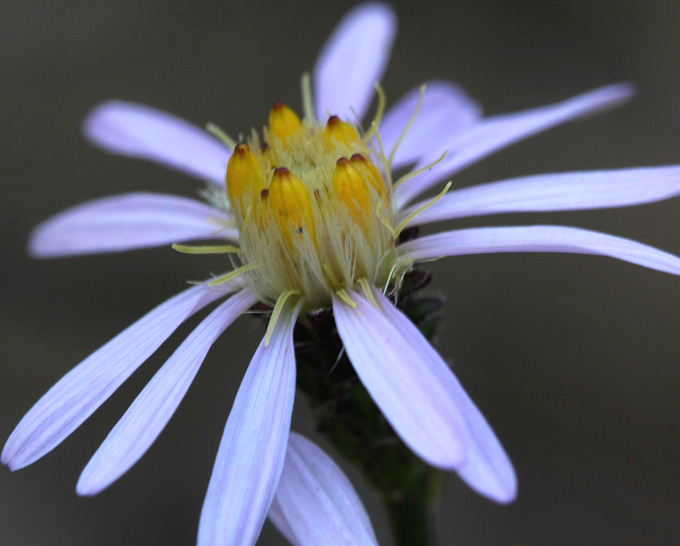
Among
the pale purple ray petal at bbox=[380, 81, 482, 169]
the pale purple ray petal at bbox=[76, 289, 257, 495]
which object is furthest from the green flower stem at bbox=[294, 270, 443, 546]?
the pale purple ray petal at bbox=[380, 81, 482, 169]

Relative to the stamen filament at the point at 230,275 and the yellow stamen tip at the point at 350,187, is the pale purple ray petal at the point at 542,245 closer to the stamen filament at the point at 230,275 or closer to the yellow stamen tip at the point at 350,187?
the yellow stamen tip at the point at 350,187

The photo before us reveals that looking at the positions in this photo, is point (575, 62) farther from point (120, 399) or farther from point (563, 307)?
point (120, 399)

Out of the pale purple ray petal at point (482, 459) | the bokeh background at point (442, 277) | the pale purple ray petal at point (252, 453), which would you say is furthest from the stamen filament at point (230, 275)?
the bokeh background at point (442, 277)

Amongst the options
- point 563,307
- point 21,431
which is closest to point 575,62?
point 563,307

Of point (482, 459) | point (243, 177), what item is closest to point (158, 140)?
point (243, 177)

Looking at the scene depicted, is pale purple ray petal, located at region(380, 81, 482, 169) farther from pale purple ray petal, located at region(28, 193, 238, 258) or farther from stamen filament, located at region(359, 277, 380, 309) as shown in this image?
stamen filament, located at region(359, 277, 380, 309)

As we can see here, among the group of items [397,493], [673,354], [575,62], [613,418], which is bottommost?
[397,493]
